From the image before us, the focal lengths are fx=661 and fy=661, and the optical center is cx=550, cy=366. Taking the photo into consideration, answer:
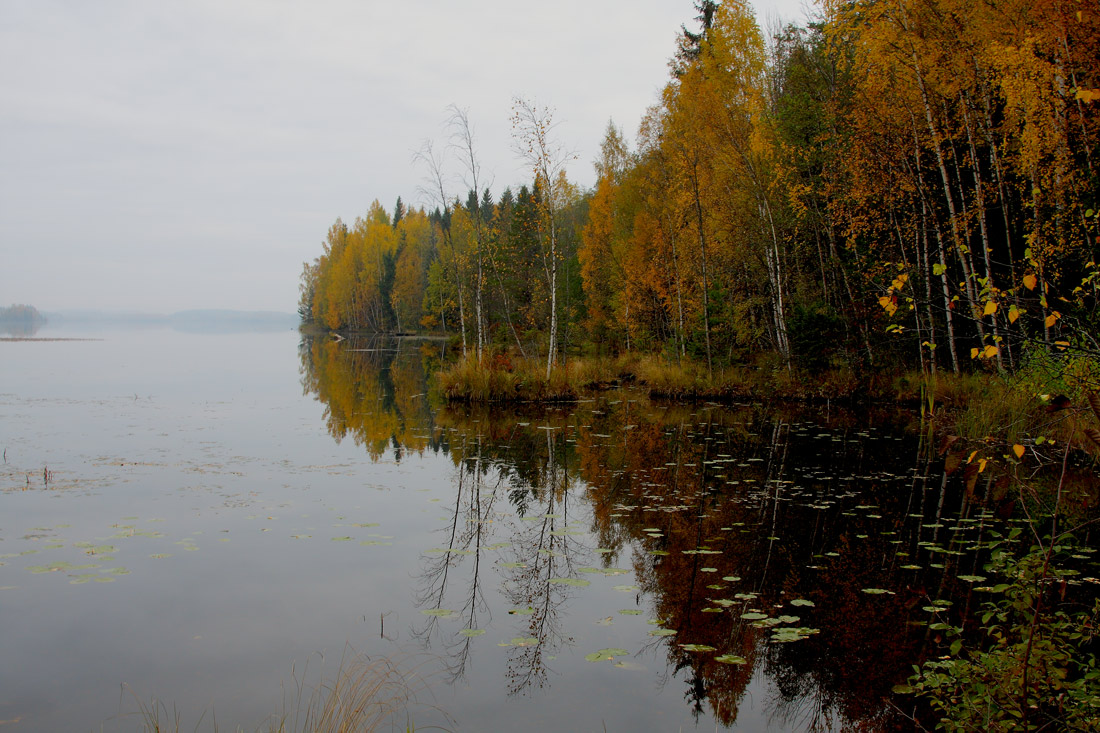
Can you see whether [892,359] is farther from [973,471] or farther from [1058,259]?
[973,471]

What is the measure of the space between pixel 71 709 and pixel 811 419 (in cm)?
1577

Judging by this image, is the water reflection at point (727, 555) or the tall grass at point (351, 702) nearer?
the tall grass at point (351, 702)

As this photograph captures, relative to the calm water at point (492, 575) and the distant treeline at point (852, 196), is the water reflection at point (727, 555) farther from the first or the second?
the distant treeline at point (852, 196)

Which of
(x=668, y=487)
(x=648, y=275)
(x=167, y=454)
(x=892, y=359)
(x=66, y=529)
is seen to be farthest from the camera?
(x=648, y=275)

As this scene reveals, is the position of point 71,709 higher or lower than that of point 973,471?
lower

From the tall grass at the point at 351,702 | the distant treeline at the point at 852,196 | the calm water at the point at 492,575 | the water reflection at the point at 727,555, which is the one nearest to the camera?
the tall grass at the point at 351,702

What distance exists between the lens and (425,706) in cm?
420

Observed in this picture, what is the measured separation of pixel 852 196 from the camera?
16.2 metres

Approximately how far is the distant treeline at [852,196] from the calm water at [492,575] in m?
2.40

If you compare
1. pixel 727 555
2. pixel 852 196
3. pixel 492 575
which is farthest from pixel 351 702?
pixel 852 196

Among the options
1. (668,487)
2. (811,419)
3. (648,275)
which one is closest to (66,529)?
Result: (668,487)

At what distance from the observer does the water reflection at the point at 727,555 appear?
15.0ft

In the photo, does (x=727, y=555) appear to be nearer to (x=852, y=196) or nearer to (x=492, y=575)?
(x=492, y=575)

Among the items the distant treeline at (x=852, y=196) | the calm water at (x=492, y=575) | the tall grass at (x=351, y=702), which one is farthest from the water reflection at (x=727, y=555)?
the distant treeline at (x=852, y=196)
